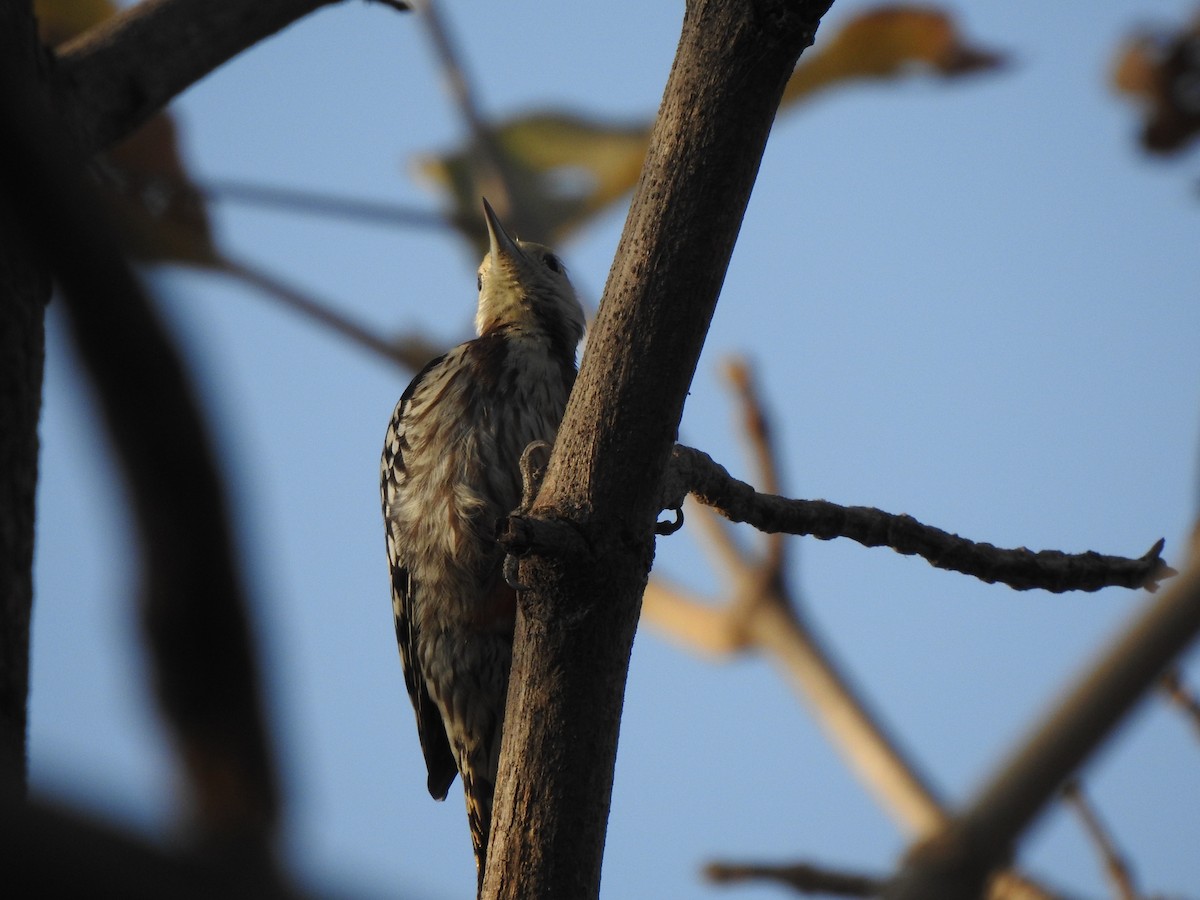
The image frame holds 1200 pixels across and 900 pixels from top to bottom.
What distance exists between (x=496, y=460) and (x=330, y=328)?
286cm

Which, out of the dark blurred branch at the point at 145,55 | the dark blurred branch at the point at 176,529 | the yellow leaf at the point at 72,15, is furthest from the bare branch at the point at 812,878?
the yellow leaf at the point at 72,15

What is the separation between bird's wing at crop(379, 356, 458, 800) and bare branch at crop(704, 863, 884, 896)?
1.90 meters

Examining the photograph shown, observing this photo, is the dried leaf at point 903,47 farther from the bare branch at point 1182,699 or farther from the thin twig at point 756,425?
the bare branch at point 1182,699

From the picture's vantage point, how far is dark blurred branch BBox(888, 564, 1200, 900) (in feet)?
5.32

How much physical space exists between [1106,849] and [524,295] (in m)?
3.40

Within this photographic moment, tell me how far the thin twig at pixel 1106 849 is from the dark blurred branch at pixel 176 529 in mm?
2817

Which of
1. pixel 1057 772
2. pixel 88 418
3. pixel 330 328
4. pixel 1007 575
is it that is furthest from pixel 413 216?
pixel 88 418

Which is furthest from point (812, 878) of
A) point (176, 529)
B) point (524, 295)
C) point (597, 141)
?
point (597, 141)

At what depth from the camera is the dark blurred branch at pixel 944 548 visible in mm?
3045

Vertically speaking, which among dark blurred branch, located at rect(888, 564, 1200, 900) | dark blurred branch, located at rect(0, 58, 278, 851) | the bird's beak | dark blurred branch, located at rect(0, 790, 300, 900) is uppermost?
the bird's beak

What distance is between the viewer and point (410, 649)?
16.0ft

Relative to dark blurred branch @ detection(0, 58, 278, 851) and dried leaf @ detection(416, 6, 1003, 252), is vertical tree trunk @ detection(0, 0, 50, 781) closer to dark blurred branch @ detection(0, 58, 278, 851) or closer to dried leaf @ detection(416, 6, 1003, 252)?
dark blurred branch @ detection(0, 58, 278, 851)

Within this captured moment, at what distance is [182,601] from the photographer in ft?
2.91

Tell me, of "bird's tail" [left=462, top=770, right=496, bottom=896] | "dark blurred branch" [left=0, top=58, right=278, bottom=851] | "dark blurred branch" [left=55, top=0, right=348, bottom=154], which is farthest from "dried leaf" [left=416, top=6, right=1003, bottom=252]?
"dark blurred branch" [left=0, top=58, right=278, bottom=851]
